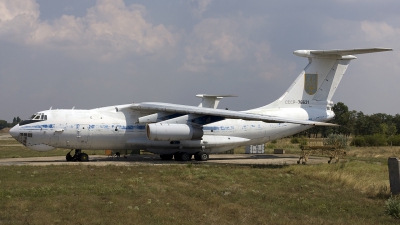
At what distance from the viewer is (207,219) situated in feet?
26.2

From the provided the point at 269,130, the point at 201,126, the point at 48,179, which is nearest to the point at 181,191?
the point at 48,179

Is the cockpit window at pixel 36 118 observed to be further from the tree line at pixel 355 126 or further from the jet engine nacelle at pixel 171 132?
the tree line at pixel 355 126

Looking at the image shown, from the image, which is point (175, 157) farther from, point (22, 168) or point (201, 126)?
point (22, 168)

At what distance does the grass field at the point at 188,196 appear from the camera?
8.07 meters

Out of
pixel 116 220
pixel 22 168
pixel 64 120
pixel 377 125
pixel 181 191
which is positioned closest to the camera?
pixel 116 220

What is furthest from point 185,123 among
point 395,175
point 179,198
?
point 395,175

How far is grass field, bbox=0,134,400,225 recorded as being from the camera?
8.07 m

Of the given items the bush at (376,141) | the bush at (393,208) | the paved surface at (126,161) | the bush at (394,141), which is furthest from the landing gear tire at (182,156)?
the bush at (394,141)

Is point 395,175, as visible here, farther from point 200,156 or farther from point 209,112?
point 200,156

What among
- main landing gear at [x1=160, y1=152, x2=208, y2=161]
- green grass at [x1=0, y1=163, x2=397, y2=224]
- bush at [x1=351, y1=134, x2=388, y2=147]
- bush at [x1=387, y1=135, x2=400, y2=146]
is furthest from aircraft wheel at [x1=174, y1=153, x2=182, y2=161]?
bush at [x1=387, y1=135, x2=400, y2=146]

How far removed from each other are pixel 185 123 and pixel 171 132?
3.66 ft

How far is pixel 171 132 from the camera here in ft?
64.2

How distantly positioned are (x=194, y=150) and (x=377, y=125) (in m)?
49.1

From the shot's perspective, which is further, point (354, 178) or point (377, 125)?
point (377, 125)
